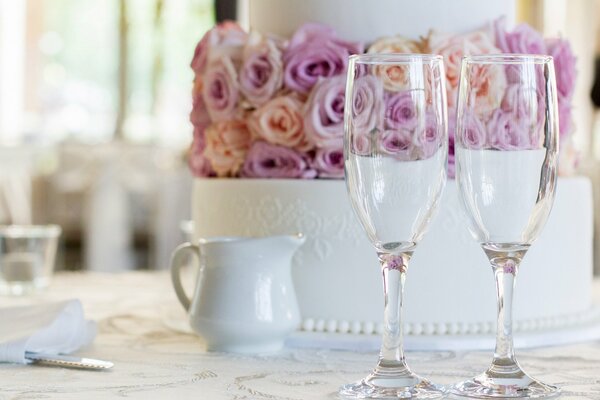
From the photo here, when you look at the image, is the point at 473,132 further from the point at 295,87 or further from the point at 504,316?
the point at 295,87

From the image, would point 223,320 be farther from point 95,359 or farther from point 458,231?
point 458,231

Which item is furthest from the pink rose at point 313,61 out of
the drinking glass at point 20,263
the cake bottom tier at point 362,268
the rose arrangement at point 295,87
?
the drinking glass at point 20,263

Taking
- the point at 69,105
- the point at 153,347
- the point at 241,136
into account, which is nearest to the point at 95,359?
the point at 153,347

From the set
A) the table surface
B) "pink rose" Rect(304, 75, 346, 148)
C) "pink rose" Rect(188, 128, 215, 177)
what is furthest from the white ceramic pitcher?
"pink rose" Rect(188, 128, 215, 177)

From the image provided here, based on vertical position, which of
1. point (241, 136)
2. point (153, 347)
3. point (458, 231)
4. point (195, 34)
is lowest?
point (153, 347)

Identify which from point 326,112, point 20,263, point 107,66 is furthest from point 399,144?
point 107,66

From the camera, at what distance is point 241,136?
4.02 ft

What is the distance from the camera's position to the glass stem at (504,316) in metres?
0.85

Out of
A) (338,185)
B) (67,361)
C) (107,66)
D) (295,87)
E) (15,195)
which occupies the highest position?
(107,66)

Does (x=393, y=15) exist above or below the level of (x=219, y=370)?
above

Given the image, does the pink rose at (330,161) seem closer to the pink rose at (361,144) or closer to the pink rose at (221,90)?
the pink rose at (221,90)

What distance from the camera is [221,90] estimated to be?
122cm

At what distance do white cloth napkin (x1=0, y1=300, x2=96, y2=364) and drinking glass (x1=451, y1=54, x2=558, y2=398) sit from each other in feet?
1.34

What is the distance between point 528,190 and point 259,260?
33cm
